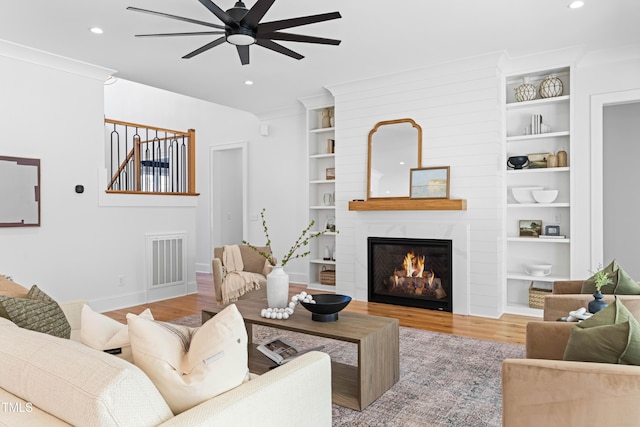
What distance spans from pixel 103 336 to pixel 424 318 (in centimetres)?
351

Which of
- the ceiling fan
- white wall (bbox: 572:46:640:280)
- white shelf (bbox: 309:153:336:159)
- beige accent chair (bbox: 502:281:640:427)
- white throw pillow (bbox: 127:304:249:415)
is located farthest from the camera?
white shelf (bbox: 309:153:336:159)

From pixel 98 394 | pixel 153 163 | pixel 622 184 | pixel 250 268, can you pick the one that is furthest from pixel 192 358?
pixel 153 163

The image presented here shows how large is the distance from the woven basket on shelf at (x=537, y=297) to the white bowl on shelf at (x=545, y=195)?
0.96 meters

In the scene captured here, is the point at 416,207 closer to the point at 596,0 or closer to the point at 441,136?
the point at 441,136

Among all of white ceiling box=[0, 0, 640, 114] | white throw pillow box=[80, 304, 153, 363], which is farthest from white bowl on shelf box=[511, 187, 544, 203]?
white throw pillow box=[80, 304, 153, 363]

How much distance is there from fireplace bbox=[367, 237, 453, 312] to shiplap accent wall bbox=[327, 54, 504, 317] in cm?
20

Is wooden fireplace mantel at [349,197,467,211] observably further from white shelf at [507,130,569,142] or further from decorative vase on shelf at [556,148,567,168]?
decorative vase on shelf at [556,148,567,168]

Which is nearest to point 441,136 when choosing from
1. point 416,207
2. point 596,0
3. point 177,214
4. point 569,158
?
point 416,207

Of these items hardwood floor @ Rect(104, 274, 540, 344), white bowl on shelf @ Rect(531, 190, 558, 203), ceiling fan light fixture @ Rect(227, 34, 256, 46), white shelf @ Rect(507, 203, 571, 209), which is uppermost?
ceiling fan light fixture @ Rect(227, 34, 256, 46)

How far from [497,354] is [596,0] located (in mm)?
2844

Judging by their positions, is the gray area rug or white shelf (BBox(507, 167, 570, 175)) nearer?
the gray area rug

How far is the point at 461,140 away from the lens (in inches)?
187

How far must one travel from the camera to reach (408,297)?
16.8 feet

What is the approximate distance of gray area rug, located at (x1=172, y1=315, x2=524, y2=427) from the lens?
234 cm
